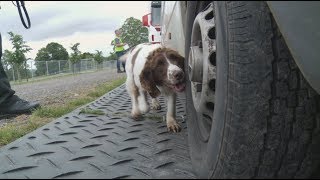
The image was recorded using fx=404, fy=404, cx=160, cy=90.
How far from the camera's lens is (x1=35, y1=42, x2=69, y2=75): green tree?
3970cm

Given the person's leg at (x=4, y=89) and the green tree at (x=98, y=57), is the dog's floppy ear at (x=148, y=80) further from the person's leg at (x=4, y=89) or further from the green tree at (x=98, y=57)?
the green tree at (x=98, y=57)

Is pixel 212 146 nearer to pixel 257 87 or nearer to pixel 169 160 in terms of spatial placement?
pixel 257 87

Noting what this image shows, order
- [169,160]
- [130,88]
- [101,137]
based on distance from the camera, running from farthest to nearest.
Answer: [130,88], [101,137], [169,160]

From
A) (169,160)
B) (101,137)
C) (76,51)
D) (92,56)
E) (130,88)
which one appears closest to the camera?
(169,160)

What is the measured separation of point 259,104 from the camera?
1411 millimetres

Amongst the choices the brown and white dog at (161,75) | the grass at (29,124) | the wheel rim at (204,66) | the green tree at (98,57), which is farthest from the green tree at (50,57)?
the wheel rim at (204,66)

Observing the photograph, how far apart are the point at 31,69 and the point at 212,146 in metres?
36.8

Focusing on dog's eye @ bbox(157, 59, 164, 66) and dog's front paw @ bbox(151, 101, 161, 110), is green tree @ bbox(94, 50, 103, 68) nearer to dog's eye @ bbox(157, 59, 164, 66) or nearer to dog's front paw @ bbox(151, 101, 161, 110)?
dog's front paw @ bbox(151, 101, 161, 110)

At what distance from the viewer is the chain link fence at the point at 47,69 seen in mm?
32562

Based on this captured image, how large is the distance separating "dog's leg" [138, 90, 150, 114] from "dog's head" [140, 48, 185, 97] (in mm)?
393

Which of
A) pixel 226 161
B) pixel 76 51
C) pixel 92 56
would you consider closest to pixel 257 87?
pixel 226 161

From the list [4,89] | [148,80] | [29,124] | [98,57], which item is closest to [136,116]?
[148,80]

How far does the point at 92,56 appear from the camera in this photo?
60781 millimetres

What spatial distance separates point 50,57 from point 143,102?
4570 centimetres
